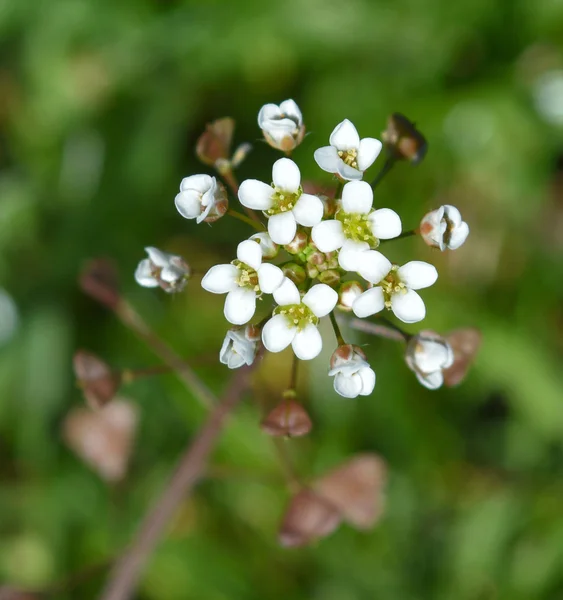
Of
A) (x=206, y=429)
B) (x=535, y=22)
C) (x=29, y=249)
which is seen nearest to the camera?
(x=206, y=429)

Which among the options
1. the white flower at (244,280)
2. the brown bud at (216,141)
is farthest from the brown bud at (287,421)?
the brown bud at (216,141)

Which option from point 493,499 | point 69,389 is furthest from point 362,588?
point 69,389

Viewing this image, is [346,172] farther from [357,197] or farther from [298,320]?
[298,320]

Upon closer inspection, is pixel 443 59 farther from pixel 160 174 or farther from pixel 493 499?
pixel 493 499

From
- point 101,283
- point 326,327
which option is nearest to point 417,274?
point 101,283

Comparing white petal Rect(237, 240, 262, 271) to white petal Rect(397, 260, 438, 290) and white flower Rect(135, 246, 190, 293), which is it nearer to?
white flower Rect(135, 246, 190, 293)

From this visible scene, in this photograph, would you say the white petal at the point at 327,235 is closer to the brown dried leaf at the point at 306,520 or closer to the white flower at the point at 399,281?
the white flower at the point at 399,281

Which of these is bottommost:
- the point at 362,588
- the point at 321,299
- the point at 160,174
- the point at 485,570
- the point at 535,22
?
the point at 485,570
